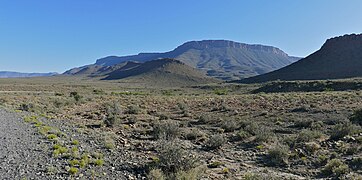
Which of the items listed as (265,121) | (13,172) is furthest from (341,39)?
(13,172)

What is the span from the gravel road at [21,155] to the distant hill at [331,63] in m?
79.2

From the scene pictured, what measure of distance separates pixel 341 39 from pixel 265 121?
333 ft

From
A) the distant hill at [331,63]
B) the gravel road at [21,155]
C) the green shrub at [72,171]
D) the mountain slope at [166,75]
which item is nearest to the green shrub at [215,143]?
the green shrub at [72,171]

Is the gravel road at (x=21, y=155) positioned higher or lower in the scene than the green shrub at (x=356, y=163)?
higher

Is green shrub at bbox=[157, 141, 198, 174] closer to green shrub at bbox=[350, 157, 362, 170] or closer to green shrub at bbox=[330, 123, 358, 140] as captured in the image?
green shrub at bbox=[350, 157, 362, 170]

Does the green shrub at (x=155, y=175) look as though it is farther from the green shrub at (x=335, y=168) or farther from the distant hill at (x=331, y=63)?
the distant hill at (x=331, y=63)

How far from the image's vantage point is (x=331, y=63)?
310ft

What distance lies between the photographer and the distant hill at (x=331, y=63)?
82875mm

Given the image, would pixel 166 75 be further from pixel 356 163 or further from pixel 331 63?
pixel 356 163

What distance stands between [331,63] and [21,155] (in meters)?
99.3

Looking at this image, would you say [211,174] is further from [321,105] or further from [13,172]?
[321,105]

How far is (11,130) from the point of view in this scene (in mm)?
15430

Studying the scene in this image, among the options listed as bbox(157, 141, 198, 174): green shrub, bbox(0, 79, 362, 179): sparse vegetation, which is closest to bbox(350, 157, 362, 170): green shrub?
bbox(0, 79, 362, 179): sparse vegetation

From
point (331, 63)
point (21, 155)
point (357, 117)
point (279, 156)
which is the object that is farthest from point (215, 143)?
point (331, 63)
